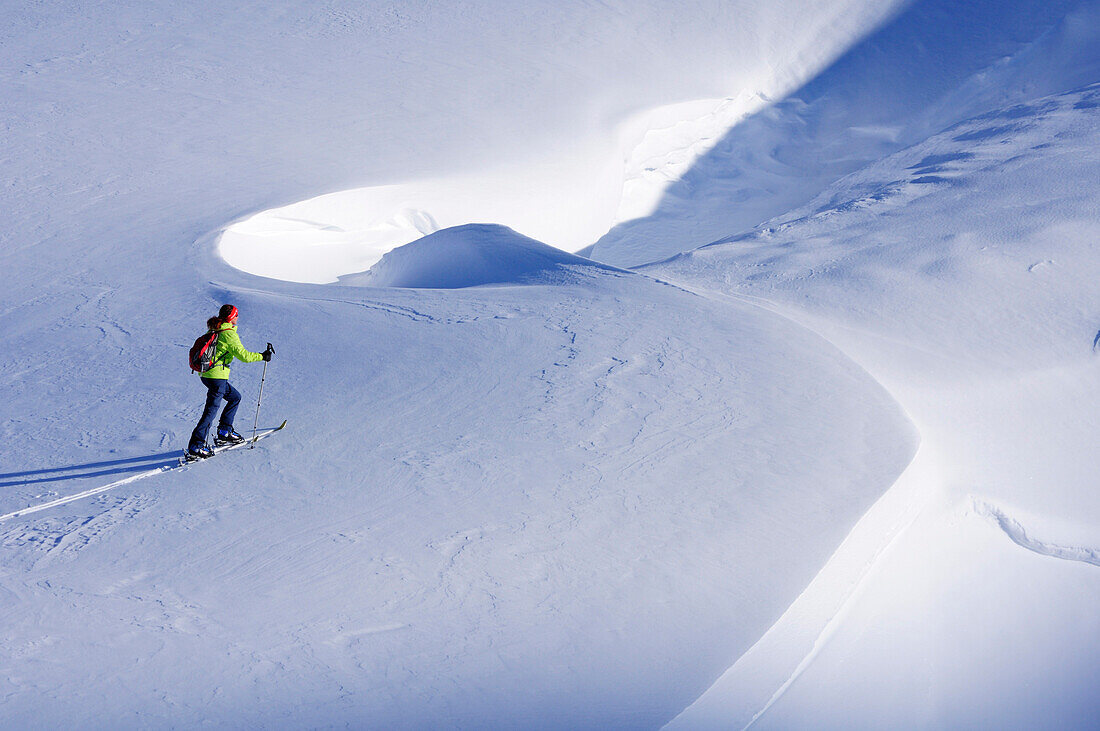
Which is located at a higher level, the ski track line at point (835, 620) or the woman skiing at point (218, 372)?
the ski track line at point (835, 620)

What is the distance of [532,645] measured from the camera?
3.75 meters

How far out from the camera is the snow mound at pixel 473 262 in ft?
25.7

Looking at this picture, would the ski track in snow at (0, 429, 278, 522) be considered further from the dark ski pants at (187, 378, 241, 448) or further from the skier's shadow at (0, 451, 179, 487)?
the dark ski pants at (187, 378, 241, 448)

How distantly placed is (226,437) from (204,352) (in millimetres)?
523

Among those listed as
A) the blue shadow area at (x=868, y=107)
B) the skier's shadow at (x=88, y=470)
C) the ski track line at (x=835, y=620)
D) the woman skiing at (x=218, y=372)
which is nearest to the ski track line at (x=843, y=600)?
the ski track line at (x=835, y=620)

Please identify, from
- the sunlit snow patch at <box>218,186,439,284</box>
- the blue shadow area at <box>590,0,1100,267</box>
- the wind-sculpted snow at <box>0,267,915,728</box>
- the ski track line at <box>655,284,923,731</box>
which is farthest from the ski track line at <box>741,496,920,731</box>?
the blue shadow area at <box>590,0,1100,267</box>

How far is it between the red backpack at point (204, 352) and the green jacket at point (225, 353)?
2cm

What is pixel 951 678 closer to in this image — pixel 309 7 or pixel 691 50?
pixel 691 50

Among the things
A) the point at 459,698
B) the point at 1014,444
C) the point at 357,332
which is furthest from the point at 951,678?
the point at 357,332

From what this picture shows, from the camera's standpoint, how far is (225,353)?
200 inches

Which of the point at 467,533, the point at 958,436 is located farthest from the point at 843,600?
the point at 958,436

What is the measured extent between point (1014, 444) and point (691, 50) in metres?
9.83

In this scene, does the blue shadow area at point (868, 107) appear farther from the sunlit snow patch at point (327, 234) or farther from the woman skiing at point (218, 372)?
the woman skiing at point (218, 372)

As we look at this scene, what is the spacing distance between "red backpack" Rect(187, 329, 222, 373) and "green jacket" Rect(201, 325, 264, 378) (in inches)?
0.7
